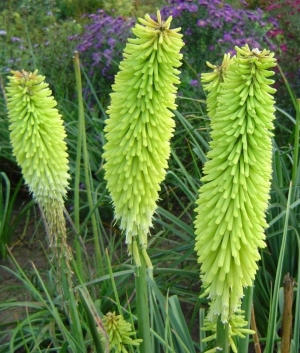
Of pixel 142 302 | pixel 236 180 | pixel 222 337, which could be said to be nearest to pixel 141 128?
pixel 236 180

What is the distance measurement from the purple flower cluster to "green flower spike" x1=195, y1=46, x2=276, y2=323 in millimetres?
4525

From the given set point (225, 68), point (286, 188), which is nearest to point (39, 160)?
point (225, 68)

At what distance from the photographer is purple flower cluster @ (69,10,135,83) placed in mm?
A: 6418

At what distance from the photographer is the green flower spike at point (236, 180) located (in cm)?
180

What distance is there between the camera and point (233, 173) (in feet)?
5.90

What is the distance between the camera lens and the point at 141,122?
2.01 meters

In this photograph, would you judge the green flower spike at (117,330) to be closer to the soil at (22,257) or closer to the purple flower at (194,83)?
the soil at (22,257)

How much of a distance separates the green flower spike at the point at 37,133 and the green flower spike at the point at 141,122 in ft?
1.49

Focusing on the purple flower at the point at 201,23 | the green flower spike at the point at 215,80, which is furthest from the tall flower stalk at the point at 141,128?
the purple flower at the point at 201,23

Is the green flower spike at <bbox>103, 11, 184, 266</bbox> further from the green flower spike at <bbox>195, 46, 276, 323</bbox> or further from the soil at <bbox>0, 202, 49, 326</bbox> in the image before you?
the soil at <bbox>0, 202, 49, 326</bbox>

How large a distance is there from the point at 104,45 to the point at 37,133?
4.47m

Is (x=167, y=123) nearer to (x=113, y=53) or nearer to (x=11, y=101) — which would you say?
(x=11, y=101)

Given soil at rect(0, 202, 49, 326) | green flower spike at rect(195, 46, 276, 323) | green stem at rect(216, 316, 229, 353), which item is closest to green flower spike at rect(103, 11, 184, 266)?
green flower spike at rect(195, 46, 276, 323)

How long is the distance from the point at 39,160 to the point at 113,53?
412cm
